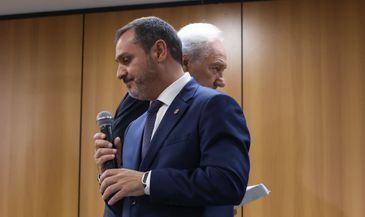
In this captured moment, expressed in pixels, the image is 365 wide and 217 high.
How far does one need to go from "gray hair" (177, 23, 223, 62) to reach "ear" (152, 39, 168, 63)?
661 millimetres

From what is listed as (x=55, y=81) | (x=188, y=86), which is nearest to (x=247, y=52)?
(x=55, y=81)

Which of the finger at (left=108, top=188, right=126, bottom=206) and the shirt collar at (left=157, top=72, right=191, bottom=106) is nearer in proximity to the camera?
the finger at (left=108, top=188, right=126, bottom=206)

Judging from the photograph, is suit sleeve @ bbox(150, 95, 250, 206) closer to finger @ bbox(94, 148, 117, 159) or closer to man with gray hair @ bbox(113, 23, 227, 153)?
finger @ bbox(94, 148, 117, 159)

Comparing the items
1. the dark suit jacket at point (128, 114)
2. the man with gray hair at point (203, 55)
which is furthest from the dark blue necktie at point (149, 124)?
the man with gray hair at point (203, 55)

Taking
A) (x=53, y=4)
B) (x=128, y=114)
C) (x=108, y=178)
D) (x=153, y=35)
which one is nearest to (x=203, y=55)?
(x=128, y=114)

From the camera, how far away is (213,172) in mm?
1109

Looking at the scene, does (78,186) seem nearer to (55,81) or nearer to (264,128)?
(55,81)

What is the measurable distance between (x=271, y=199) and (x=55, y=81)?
2072 millimetres

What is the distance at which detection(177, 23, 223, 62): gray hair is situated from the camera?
201 cm

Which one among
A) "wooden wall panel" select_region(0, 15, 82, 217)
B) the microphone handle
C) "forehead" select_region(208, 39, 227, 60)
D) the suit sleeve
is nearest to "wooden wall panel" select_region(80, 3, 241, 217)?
"wooden wall panel" select_region(0, 15, 82, 217)

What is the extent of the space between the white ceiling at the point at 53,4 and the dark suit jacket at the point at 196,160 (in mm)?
2798

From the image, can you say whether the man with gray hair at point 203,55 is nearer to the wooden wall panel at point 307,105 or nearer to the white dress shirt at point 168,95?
the white dress shirt at point 168,95

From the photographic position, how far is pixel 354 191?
3.38 meters

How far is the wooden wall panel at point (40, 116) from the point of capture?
13.0 feet
